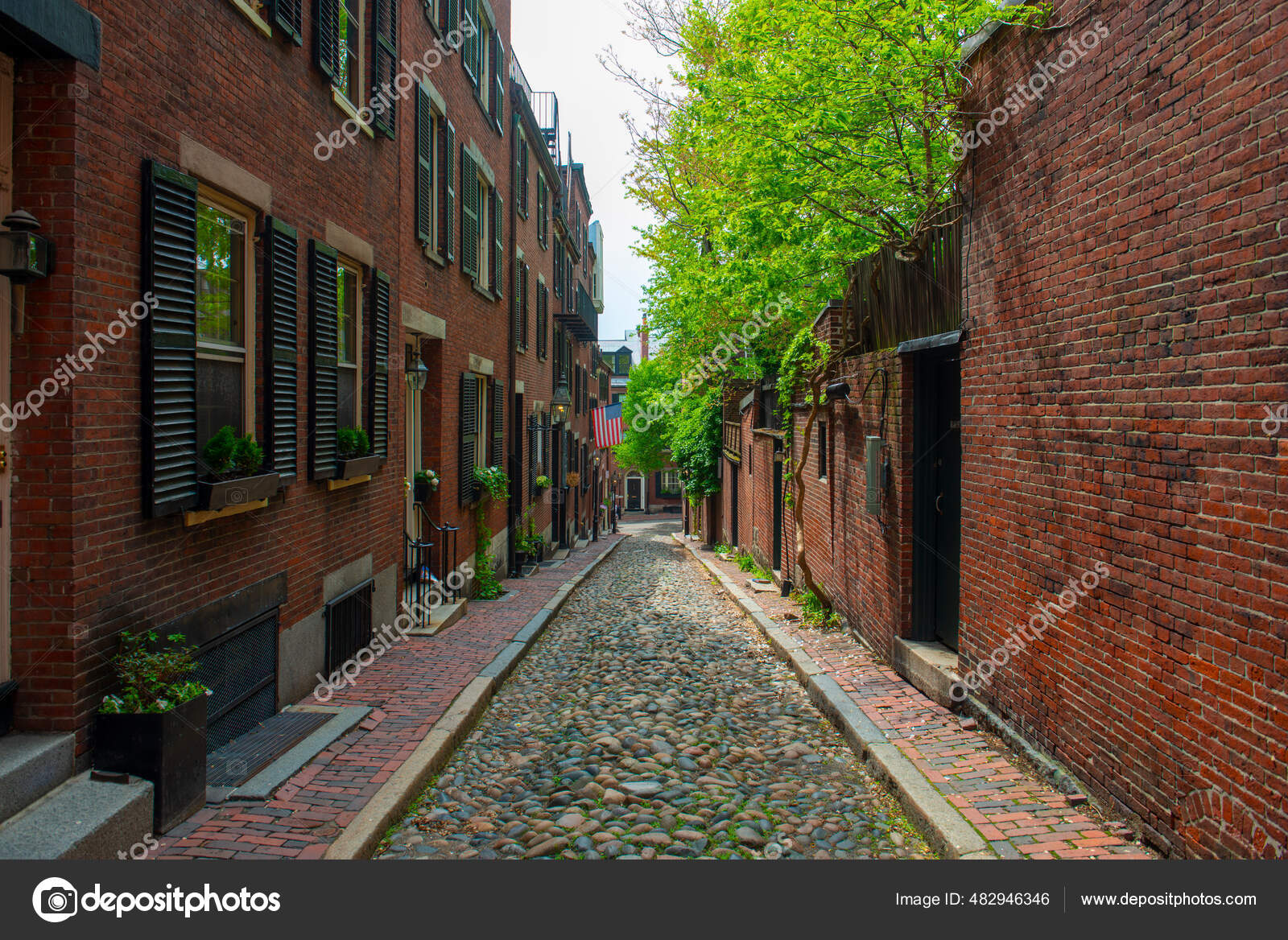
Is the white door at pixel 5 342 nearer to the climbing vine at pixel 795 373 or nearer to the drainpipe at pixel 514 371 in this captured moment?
the climbing vine at pixel 795 373

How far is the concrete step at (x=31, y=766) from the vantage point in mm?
3785

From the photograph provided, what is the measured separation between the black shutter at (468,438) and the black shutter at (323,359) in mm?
5553

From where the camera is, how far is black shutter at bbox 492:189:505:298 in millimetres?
16234

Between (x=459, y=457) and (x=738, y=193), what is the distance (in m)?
5.51

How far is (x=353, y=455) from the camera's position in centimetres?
813

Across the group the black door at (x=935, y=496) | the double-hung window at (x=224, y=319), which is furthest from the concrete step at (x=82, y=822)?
the black door at (x=935, y=496)

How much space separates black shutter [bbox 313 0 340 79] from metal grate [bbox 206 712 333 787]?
5161 mm

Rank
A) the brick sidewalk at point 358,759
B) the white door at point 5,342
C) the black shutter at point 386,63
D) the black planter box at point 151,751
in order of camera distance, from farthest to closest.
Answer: the black shutter at point 386,63 → the brick sidewalk at point 358,759 → the black planter box at point 151,751 → the white door at point 5,342

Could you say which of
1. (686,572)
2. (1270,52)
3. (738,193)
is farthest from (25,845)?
(686,572)

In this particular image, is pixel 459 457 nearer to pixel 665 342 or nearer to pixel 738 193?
pixel 738 193

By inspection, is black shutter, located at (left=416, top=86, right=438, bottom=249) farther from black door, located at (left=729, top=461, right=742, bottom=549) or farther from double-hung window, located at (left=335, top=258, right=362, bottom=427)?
black door, located at (left=729, top=461, right=742, bottom=549)

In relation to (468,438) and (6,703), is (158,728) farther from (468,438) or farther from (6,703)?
(468,438)

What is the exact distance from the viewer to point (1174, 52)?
4.21 metres

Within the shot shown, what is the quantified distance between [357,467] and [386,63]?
434 cm
